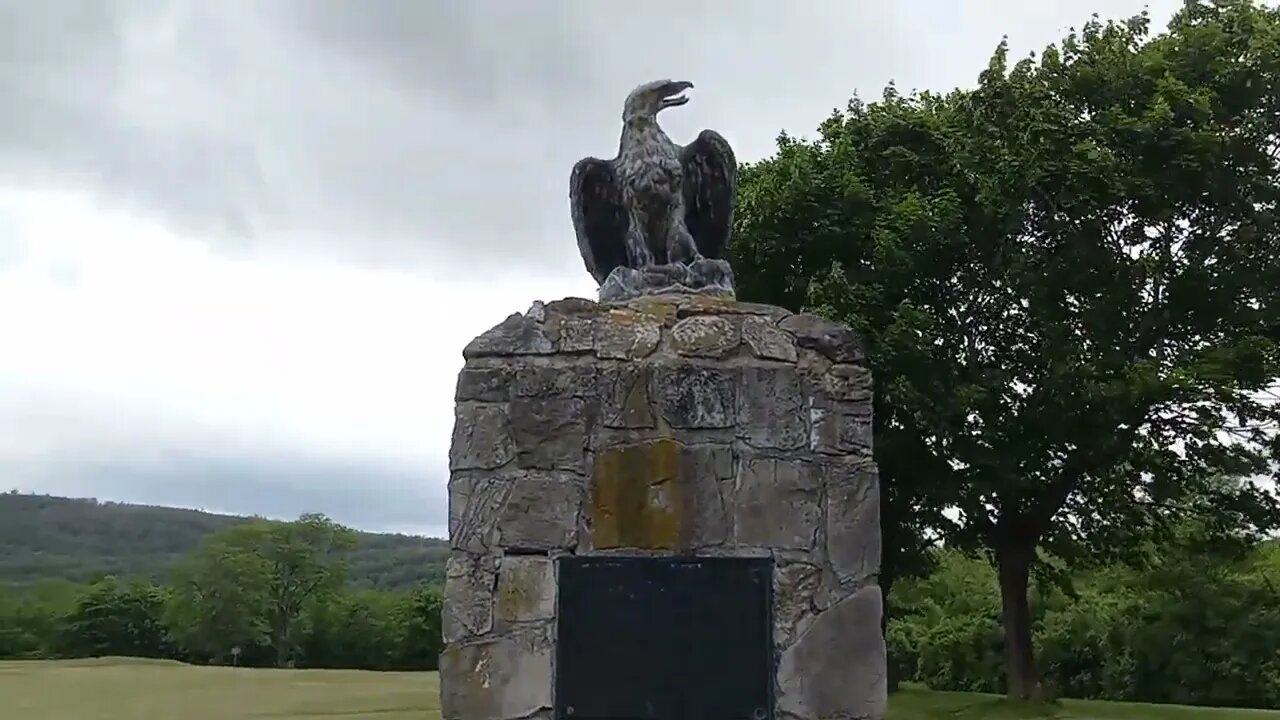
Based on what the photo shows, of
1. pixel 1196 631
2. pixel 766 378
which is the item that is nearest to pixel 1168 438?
pixel 1196 631

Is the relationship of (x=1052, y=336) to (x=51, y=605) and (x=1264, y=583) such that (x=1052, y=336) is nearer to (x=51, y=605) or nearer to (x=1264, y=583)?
(x=1264, y=583)

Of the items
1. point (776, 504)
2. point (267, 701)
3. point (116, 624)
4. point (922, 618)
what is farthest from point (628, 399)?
point (116, 624)

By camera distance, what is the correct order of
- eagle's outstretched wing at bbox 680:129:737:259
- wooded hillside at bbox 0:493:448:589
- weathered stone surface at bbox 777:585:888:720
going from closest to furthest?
weathered stone surface at bbox 777:585:888:720 < eagle's outstretched wing at bbox 680:129:737:259 < wooded hillside at bbox 0:493:448:589

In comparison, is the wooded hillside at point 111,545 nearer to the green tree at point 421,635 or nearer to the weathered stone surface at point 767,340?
the green tree at point 421,635

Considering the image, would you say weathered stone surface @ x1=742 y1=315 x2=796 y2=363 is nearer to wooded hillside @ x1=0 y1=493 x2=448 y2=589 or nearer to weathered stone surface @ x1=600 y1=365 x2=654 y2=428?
weathered stone surface @ x1=600 y1=365 x2=654 y2=428

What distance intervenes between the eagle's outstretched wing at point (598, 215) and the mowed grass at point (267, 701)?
6876 millimetres

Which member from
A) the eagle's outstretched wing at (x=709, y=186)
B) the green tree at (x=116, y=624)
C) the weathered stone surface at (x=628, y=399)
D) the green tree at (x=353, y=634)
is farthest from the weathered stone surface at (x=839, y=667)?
the green tree at (x=116, y=624)

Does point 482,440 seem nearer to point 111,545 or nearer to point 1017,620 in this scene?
point 1017,620

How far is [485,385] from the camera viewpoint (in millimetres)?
4133

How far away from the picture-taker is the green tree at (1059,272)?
10148 millimetres

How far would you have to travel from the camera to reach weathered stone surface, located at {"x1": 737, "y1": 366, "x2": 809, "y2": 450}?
161 inches

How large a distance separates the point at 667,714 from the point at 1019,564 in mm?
9025

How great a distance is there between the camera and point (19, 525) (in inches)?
1845

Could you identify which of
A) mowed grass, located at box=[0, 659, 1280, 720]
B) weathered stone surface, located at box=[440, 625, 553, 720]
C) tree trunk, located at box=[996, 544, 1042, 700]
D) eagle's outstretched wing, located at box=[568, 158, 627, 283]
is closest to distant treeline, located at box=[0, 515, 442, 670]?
mowed grass, located at box=[0, 659, 1280, 720]
